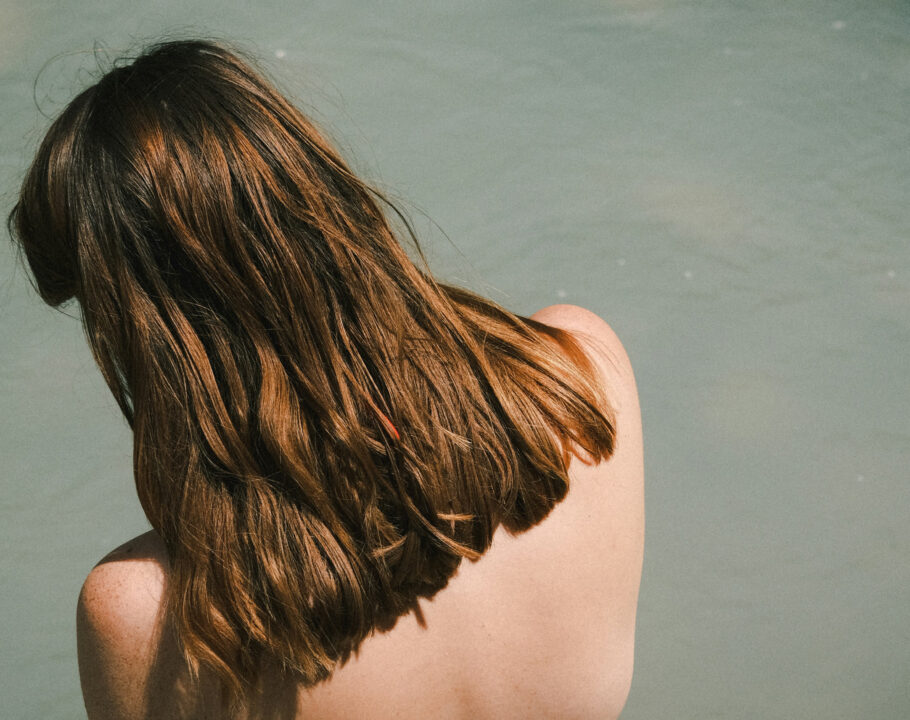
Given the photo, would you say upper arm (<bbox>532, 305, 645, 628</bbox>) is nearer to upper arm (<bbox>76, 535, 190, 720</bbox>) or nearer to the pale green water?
upper arm (<bbox>76, 535, 190, 720</bbox>)

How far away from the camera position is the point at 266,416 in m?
0.60

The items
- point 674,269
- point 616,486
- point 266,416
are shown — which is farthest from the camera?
point 674,269

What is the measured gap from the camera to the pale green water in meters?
1.64

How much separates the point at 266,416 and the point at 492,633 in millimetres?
282

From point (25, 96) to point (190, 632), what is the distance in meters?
1.81

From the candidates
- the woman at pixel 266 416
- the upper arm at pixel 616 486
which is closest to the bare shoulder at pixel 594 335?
the upper arm at pixel 616 486

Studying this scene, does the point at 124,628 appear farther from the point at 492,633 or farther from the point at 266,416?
the point at 492,633

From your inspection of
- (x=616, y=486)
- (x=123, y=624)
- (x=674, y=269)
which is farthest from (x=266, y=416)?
(x=674, y=269)

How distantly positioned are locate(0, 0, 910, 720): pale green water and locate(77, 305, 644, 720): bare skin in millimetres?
948

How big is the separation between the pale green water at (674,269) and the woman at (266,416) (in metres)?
1.02

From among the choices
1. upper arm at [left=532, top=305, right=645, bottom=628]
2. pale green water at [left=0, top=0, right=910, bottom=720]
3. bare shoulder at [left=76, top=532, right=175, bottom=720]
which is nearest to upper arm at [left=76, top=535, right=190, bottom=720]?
bare shoulder at [left=76, top=532, right=175, bottom=720]

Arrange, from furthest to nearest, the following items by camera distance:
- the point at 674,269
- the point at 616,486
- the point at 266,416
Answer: the point at 674,269, the point at 616,486, the point at 266,416

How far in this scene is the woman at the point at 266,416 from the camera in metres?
0.60

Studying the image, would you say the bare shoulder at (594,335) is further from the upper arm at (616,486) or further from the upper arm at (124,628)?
the upper arm at (124,628)
